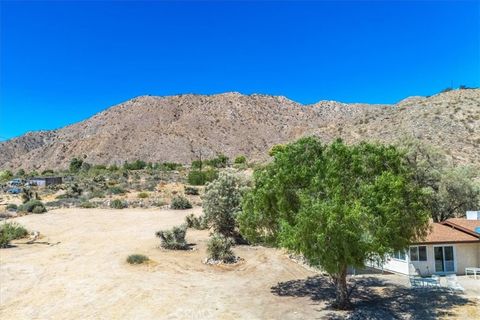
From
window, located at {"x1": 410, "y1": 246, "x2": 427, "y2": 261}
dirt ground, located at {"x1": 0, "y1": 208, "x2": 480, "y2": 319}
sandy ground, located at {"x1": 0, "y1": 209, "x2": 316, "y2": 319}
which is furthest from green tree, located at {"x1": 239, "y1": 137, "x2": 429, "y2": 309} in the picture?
window, located at {"x1": 410, "y1": 246, "x2": 427, "y2": 261}

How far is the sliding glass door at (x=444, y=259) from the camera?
23.1 m

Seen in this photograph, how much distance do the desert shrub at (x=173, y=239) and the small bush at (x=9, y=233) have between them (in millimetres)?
9814

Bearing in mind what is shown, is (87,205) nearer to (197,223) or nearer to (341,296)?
(197,223)

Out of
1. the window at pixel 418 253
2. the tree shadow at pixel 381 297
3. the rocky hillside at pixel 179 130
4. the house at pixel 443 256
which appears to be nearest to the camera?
the tree shadow at pixel 381 297

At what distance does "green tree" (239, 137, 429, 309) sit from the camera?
1434 cm

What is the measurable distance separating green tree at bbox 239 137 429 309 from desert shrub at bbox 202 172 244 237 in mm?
12239

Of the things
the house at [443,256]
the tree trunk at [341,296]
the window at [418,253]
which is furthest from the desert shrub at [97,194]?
the tree trunk at [341,296]

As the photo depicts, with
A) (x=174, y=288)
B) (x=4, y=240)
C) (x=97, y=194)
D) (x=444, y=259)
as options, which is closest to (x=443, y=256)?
(x=444, y=259)

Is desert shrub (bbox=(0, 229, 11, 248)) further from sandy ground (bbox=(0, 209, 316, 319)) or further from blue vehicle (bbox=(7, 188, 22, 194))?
blue vehicle (bbox=(7, 188, 22, 194))

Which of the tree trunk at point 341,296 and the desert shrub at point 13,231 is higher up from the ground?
the desert shrub at point 13,231

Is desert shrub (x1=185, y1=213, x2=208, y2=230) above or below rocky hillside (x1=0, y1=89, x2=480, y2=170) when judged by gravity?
below

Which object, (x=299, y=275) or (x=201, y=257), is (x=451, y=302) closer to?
(x=299, y=275)

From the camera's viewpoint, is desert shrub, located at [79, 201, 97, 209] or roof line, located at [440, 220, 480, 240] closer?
roof line, located at [440, 220, 480, 240]

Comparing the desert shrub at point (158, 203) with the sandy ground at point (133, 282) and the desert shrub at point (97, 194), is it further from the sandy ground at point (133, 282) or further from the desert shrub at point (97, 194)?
the sandy ground at point (133, 282)
